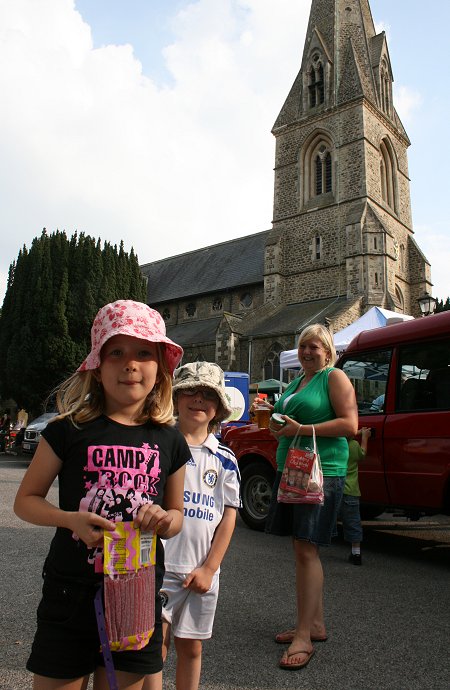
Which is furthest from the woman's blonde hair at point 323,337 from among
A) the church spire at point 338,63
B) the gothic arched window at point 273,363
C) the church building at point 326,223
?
the church spire at point 338,63

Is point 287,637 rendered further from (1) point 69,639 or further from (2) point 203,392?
(1) point 69,639

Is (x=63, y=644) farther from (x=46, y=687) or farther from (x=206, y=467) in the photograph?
(x=206, y=467)

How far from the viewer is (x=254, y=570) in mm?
4234

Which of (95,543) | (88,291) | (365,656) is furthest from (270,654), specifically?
(88,291)

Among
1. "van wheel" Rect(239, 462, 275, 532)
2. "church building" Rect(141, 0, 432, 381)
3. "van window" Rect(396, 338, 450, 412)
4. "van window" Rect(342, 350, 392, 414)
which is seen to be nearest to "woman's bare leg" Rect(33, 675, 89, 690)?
"van window" Rect(396, 338, 450, 412)

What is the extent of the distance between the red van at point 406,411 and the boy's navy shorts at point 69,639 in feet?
12.0

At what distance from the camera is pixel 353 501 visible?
4684 millimetres

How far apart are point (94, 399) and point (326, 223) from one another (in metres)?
25.3

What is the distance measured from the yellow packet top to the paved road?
1.50 meters

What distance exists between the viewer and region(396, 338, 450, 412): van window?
14.5 ft

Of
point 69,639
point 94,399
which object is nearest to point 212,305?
point 94,399

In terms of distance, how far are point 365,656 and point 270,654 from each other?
516mm

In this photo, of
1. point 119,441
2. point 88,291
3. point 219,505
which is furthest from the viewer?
point 88,291

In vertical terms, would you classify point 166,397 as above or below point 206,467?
above
